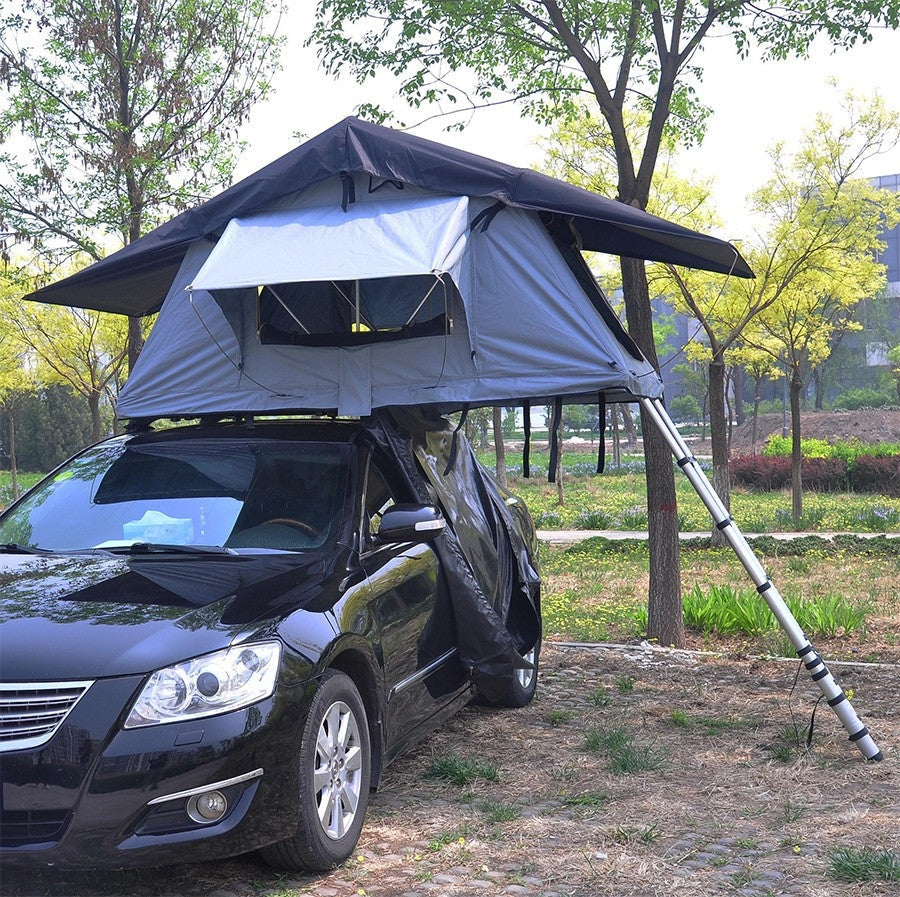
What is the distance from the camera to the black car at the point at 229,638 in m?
3.59

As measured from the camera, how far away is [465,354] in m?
5.93

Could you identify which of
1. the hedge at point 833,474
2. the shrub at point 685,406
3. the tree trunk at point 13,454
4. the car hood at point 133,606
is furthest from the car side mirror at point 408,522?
the shrub at point 685,406

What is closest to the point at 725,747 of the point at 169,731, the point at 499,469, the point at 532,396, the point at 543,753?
the point at 543,753

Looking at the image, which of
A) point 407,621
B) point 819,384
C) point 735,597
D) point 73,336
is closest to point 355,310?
point 407,621

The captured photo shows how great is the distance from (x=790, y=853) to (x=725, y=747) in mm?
1635

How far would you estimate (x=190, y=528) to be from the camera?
4895mm

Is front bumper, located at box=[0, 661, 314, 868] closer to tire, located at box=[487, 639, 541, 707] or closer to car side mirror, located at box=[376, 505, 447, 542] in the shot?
car side mirror, located at box=[376, 505, 447, 542]

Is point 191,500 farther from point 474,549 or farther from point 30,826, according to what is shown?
point 474,549

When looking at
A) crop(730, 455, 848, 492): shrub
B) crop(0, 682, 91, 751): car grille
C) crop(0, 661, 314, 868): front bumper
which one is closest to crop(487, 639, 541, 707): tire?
crop(0, 661, 314, 868): front bumper

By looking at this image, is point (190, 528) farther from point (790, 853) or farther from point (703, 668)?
point (703, 668)

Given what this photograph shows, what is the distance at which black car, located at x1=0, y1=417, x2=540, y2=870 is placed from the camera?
3.59 m

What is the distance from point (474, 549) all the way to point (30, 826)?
3216mm

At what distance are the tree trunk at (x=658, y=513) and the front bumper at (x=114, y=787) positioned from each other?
5.67m

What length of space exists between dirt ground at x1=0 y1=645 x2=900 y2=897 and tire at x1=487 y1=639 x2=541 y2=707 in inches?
3.3
